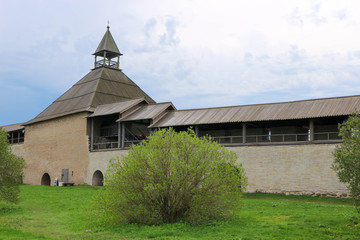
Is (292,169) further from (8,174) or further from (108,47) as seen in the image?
(108,47)

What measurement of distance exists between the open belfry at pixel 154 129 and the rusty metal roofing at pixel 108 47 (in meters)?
0.12

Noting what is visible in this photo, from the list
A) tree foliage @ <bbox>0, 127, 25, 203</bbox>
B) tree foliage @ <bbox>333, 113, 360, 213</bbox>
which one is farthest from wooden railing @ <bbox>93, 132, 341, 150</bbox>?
tree foliage @ <bbox>0, 127, 25, 203</bbox>

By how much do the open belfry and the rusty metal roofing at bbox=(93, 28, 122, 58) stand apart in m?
0.12

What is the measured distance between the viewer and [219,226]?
49.3 feet

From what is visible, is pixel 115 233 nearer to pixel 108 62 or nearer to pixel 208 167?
pixel 208 167

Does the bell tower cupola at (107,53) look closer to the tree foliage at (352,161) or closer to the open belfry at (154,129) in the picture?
the open belfry at (154,129)

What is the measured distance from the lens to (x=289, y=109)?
28438mm

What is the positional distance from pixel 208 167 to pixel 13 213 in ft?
36.7

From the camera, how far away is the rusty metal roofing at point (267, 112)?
26.3 meters

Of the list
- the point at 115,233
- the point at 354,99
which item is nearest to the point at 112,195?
the point at 115,233

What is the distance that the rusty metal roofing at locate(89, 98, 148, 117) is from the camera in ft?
116

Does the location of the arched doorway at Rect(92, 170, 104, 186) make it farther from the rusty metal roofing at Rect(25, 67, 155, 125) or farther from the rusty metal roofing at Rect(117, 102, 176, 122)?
the rusty metal roofing at Rect(25, 67, 155, 125)

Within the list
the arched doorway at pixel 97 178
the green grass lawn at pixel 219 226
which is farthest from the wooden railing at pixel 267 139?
the green grass lawn at pixel 219 226

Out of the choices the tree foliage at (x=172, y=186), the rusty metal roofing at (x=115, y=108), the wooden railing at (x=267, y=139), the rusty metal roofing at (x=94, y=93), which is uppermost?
the rusty metal roofing at (x=94, y=93)
